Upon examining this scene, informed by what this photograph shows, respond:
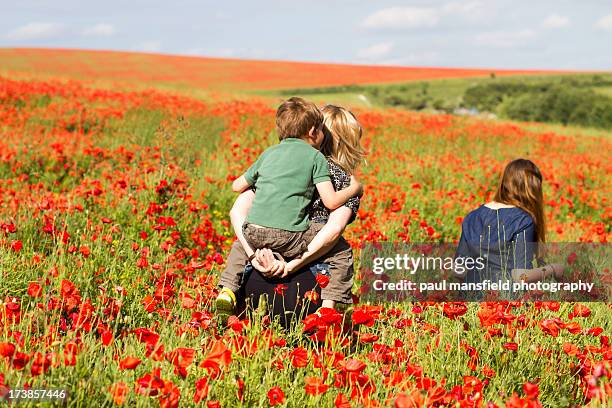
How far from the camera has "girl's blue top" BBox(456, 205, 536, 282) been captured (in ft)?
13.9

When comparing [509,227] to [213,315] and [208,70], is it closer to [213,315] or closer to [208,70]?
[213,315]

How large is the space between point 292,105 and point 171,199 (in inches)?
91.9

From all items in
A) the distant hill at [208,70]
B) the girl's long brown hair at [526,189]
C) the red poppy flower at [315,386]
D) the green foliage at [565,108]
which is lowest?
the red poppy flower at [315,386]

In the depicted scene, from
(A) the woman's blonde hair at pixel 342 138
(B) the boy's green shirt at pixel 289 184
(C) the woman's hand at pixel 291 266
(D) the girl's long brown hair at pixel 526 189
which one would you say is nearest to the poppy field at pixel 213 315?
(C) the woman's hand at pixel 291 266

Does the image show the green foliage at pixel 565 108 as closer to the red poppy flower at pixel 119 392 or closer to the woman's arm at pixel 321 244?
the woman's arm at pixel 321 244

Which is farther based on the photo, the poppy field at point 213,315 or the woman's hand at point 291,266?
the woman's hand at point 291,266

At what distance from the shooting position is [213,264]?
4207 millimetres

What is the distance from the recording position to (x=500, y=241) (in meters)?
4.32

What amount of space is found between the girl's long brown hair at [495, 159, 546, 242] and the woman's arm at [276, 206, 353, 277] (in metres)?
1.67

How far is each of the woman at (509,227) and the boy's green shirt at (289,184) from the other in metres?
1.46

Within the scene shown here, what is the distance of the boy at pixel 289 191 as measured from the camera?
326 cm

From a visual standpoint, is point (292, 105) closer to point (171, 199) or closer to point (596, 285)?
point (171, 199)

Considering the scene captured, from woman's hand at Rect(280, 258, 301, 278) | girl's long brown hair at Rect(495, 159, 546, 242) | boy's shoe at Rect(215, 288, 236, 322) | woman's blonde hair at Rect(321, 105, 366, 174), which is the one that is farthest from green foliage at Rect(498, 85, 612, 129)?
boy's shoe at Rect(215, 288, 236, 322)

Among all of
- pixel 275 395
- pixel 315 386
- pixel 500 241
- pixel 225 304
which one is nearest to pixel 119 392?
pixel 275 395
